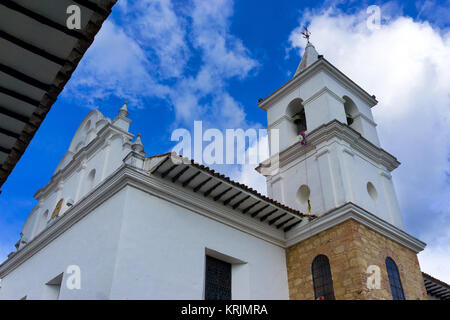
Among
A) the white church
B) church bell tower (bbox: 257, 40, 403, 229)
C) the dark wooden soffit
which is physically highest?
church bell tower (bbox: 257, 40, 403, 229)

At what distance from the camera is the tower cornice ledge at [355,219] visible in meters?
10.7

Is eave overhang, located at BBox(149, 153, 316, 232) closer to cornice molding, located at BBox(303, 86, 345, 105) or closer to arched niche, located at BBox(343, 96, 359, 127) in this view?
cornice molding, located at BBox(303, 86, 345, 105)

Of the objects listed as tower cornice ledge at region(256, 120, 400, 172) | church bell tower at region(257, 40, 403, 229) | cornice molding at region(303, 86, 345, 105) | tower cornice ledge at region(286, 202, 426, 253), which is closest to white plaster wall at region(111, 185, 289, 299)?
tower cornice ledge at region(286, 202, 426, 253)

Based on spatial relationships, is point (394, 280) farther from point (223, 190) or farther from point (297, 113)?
point (297, 113)

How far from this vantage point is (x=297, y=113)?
15.3 metres

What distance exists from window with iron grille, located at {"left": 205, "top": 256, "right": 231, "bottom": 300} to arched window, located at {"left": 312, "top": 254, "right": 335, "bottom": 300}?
7.46 feet

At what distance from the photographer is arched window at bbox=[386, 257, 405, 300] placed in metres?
10.6

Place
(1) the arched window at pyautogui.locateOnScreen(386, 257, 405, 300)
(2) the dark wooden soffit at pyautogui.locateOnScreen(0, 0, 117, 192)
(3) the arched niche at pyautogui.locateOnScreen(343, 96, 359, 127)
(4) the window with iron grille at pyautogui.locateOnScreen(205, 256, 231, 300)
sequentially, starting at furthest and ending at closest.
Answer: (3) the arched niche at pyautogui.locateOnScreen(343, 96, 359, 127) → (1) the arched window at pyautogui.locateOnScreen(386, 257, 405, 300) → (4) the window with iron grille at pyautogui.locateOnScreen(205, 256, 231, 300) → (2) the dark wooden soffit at pyautogui.locateOnScreen(0, 0, 117, 192)

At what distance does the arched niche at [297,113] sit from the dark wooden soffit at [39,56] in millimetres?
11584

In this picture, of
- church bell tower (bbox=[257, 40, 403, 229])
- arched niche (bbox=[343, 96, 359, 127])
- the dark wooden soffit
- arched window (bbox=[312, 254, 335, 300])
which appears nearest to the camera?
the dark wooden soffit

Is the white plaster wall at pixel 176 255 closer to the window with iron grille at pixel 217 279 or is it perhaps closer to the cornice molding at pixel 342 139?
the window with iron grille at pixel 217 279

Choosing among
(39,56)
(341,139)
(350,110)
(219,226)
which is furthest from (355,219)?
(39,56)

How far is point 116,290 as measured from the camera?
7.72 metres

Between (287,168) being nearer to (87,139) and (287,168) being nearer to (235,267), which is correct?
(235,267)
